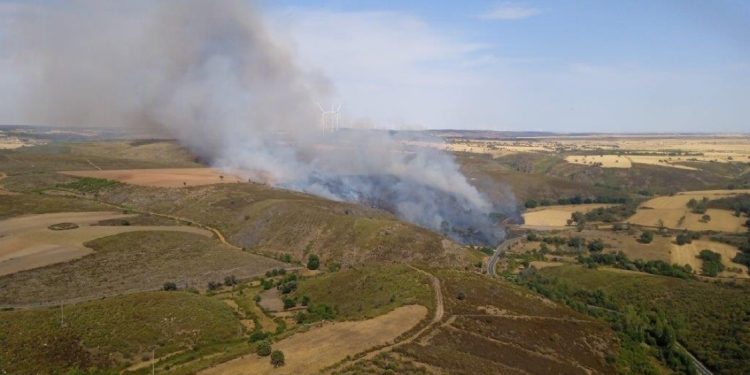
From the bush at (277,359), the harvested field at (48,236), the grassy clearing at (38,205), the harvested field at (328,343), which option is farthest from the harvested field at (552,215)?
the bush at (277,359)

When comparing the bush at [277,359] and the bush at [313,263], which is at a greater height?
the bush at [277,359]

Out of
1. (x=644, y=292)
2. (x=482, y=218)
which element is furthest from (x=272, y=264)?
(x=482, y=218)

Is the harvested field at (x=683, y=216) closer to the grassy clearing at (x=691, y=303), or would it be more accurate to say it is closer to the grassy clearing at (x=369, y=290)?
the grassy clearing at (x=691, y=303)

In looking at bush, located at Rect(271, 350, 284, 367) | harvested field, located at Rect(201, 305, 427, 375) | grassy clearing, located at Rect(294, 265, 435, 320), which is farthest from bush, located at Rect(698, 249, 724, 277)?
bush, located at Rect(271, 350, 284, 367)

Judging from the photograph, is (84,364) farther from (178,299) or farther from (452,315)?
(452,315)

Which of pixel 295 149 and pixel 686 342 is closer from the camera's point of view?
pixel 686 342
